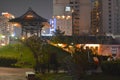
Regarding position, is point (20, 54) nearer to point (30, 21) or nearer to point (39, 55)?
point (30, 21)

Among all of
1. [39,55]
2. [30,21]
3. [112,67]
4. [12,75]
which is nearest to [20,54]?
[30,21]

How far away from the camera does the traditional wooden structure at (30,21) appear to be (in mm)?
52844

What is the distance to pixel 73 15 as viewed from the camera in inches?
4476

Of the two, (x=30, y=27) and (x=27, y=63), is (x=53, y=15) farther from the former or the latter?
(x=27, y=63)

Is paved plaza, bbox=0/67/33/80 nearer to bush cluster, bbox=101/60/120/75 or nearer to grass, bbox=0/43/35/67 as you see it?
grass, bbox=0/43/35/67

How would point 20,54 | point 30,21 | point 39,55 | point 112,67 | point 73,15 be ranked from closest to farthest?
point 112,67
point 39,55
point 20,54
point 30,21
point 73,15

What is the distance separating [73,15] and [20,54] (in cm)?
6924

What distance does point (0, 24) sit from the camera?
12975cm

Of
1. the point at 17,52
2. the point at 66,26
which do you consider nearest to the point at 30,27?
the point at 17,52

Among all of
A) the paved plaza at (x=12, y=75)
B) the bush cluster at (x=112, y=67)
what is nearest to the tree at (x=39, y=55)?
the paved plaza at (x=12, y=75)

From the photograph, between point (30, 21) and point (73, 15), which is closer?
point (30, 21)

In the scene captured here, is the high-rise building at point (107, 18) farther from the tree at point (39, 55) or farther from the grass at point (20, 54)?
the tree at point (39, 55)

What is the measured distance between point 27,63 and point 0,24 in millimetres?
90771

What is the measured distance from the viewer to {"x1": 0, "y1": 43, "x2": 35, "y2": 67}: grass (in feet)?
134
